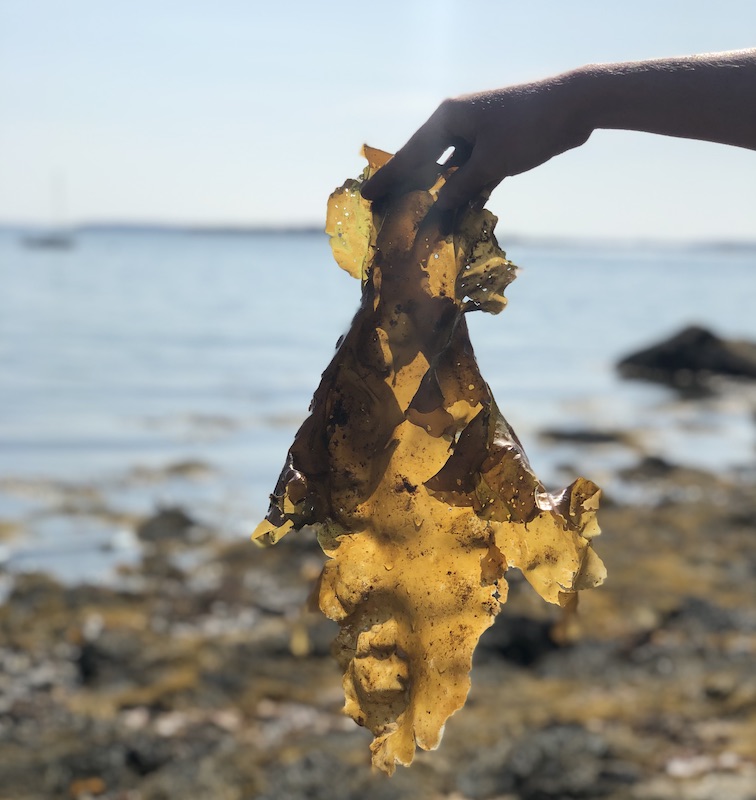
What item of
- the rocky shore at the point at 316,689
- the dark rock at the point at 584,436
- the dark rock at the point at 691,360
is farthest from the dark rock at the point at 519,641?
the dark rock at the point at 691,360

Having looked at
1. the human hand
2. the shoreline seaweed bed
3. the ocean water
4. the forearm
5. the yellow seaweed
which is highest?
the forearm

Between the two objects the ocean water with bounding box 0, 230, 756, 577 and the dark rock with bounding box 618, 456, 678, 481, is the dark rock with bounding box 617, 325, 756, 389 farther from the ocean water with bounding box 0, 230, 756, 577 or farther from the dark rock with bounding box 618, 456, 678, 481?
the dark rock with bounding box 618, 456, 678, 481

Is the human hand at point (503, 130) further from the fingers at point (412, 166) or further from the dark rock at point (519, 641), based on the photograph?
the dark rock at point (519, 641)

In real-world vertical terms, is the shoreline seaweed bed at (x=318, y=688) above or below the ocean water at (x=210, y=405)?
above

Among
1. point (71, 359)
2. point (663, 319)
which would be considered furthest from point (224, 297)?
point (71, 359)

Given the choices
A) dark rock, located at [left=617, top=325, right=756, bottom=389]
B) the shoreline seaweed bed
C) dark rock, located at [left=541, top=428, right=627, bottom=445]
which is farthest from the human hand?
dark rock, located at [left=617, top=325, right=756, bottom=389]

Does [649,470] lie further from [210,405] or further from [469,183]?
[469,183]
